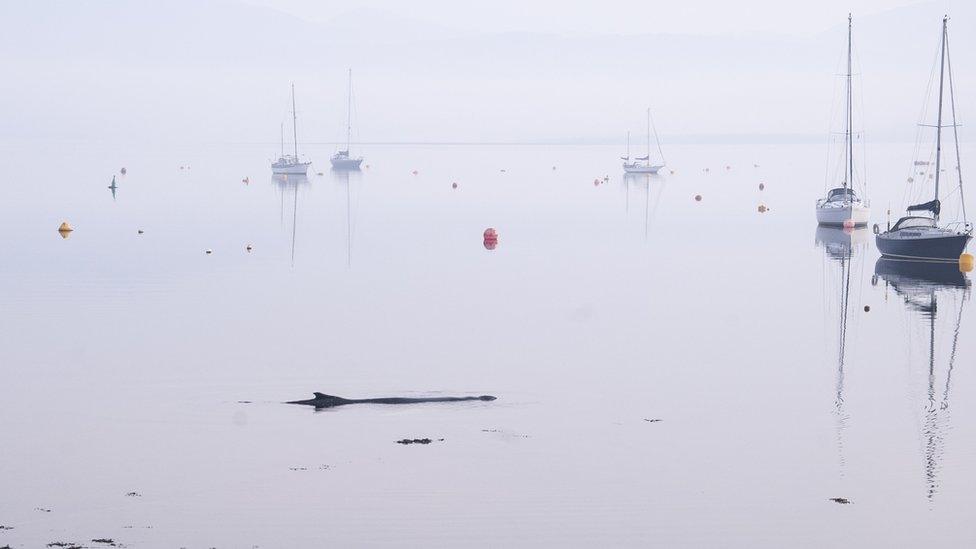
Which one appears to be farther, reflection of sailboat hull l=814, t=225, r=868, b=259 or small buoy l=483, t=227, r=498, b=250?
small buoy l=483, t=227, r=498, b=250

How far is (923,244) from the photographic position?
70.0m

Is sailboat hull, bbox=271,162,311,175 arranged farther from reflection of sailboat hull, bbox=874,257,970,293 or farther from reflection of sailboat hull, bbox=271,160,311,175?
reflection of sailboat hull, bbox=874,257,970,293

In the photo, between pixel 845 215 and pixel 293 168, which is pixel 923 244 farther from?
pixel 293 168

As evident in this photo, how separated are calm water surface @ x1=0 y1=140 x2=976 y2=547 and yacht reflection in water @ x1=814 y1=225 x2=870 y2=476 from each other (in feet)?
0.72

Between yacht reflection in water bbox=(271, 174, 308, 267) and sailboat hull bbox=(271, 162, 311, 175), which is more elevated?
sailboat hull bbox=(271, 162, 311, 175)

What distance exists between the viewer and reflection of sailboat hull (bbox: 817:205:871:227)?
9581 centimetres

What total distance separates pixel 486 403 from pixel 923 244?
42386 millimetres

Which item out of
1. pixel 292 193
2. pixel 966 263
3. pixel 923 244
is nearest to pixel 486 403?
pixel 966 263

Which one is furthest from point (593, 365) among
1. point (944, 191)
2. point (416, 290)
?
point (944, 191)

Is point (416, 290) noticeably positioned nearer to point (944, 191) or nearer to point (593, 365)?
point (593, 365)

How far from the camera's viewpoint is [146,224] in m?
103

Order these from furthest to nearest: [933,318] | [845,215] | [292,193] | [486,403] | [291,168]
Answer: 1. [291,168]
2. [292,193]
3. [845,215]
4. [933,318]
5. [486,403]

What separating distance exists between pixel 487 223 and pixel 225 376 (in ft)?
231

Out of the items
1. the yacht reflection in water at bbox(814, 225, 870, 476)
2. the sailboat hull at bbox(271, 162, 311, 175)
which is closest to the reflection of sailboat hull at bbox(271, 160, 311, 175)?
the sailboat hull at bbox(271, 162, 311, 175)
